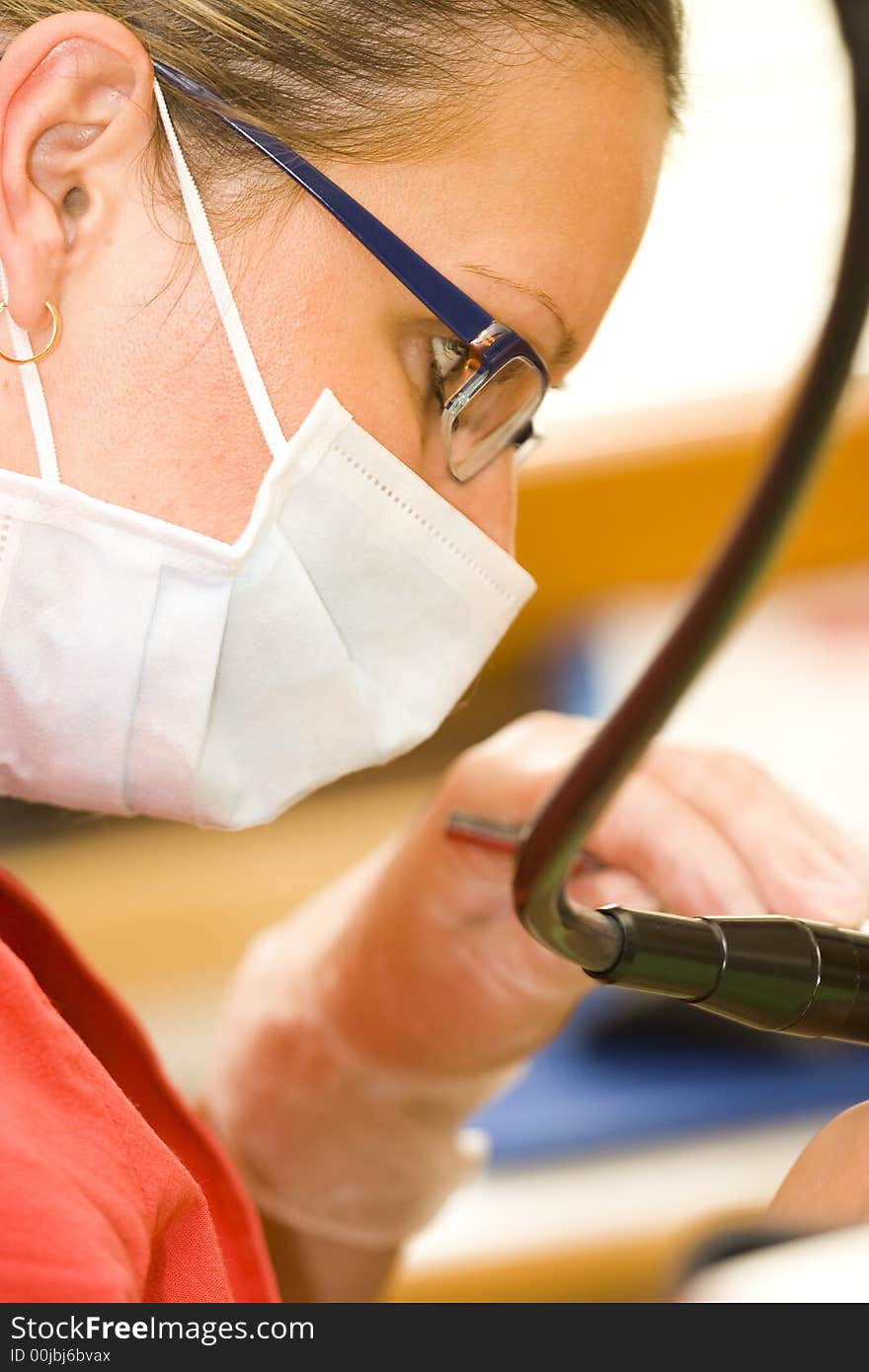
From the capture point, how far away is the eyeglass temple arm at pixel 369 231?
1.80 ft

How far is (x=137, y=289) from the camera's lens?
1.80 feet

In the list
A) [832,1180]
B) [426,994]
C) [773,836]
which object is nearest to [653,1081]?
[426,994]

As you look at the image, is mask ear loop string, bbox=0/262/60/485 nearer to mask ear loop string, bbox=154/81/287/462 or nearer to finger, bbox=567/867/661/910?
mask ear loop string, bbox=154/81/287/462

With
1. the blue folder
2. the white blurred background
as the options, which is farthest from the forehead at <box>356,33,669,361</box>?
the blue folder

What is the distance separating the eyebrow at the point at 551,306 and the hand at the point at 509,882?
228 mm

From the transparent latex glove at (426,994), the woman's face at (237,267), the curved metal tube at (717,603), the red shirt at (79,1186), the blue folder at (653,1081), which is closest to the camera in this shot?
the curved metal tube at (717,603)

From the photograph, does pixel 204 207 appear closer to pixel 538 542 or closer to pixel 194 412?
pixel 194 412

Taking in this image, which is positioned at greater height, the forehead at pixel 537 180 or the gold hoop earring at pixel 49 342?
the forehead at pixel 537 180

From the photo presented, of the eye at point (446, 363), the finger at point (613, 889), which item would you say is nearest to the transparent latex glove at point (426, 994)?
the finger at point (613, 889)

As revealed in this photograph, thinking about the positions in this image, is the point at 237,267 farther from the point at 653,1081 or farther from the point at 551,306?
the point at 653,1081

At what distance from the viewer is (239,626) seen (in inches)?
23.3

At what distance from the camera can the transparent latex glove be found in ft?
2.53

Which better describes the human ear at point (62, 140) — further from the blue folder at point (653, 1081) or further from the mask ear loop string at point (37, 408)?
the blue folder at point (653, 1081)

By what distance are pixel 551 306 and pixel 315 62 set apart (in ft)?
0.47
